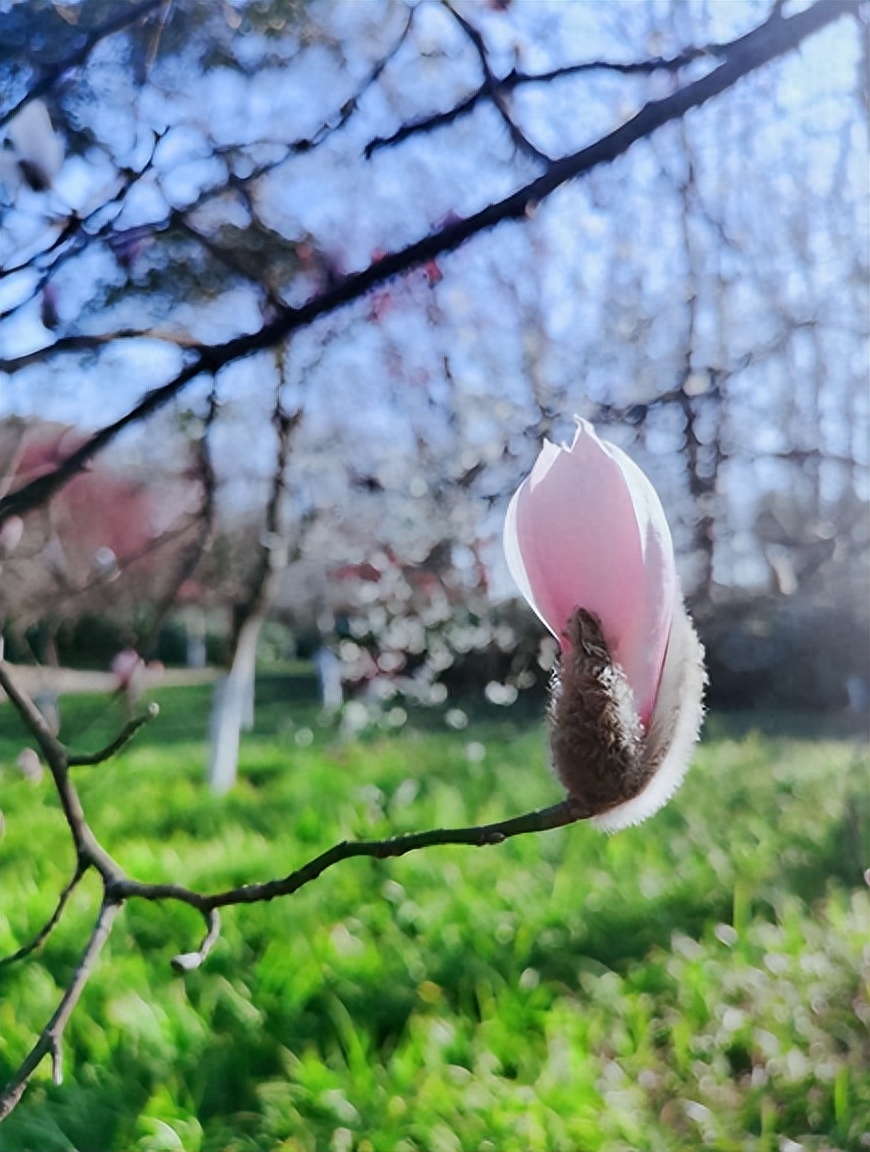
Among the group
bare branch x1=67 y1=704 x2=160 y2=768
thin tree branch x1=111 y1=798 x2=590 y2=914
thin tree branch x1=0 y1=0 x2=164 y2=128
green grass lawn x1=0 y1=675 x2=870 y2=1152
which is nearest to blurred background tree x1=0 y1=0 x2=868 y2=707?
thin tree branch x1=0 y1=0 x2=164 y2=128

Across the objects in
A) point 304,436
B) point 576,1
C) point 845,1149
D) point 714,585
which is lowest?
point 845,1149

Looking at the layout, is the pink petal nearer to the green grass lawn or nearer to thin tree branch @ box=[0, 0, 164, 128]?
the green grass lawn

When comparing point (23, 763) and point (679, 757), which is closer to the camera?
point (679, 757)

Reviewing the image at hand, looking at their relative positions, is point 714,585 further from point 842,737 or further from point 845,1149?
point 845,1149

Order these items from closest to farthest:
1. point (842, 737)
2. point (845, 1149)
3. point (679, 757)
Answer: point (679, 757)
point (845, 1149)
point (842, 737)

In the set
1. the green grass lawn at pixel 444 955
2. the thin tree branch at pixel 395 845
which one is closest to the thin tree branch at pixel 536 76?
the green grass lawn at pixel 444 955

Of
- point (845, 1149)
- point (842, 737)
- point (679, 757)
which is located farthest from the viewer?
point (842, 737)

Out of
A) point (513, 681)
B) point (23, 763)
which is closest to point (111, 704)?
point (23, 763)
